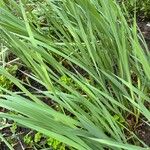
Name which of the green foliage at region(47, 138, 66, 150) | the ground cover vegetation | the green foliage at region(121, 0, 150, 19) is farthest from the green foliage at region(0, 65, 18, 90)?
the green foliage at region(121, 0, 150, 19)

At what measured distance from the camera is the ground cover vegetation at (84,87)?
1024 mm

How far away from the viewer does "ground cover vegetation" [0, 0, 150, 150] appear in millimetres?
1024

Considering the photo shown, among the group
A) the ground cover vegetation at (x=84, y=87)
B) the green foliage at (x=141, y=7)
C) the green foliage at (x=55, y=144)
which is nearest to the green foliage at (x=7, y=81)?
the ground cover vegetation at (x=84, y=87)

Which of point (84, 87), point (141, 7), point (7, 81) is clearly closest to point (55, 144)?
point (84, 87)

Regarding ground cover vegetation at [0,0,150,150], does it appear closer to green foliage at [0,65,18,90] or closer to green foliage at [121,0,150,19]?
green foliage at [0,65,18,90]

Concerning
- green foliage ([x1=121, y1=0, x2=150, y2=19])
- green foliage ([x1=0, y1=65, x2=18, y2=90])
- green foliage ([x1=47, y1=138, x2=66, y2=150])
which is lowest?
green foliage ([x1=47, y1=138, x2=66, y2=150])

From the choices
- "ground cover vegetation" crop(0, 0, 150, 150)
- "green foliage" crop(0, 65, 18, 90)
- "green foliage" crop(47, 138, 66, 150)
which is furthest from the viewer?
"green foliage" crop(0, 65, 18, 90)

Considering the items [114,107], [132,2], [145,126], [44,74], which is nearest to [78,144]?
[44,74]

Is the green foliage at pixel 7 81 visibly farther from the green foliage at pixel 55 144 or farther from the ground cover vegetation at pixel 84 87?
the green foliage at pixel 55 144

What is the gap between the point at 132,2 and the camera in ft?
5.93

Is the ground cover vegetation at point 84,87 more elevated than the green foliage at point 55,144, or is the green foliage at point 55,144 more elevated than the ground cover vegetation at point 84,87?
the ground cover vegetation at point 84,87

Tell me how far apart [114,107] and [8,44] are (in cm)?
41

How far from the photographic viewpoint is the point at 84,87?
1090mm

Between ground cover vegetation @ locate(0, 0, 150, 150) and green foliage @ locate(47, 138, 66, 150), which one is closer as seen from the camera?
ground cover vegetation @ locate(0, 0, 150, 150)
